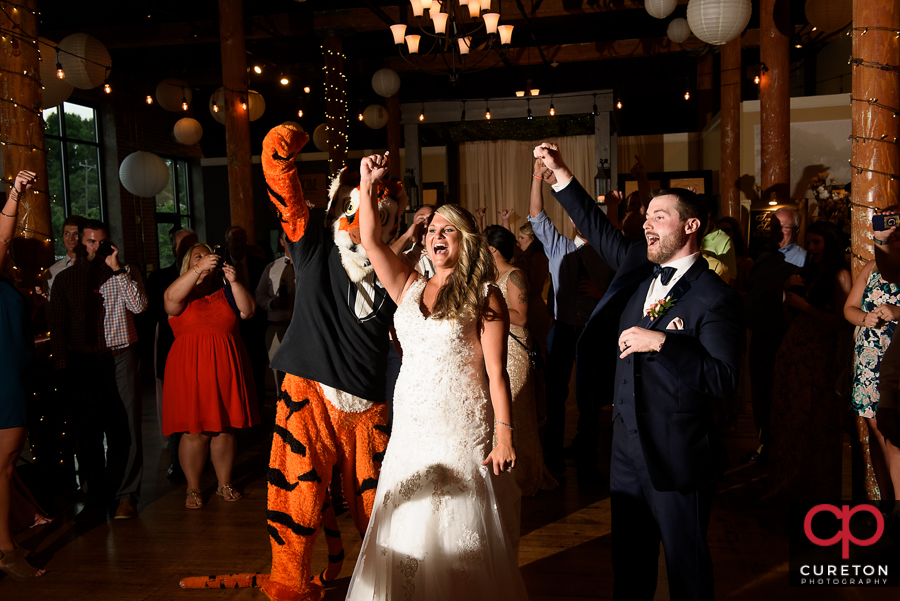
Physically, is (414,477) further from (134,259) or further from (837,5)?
(134,259)

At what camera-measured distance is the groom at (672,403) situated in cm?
193

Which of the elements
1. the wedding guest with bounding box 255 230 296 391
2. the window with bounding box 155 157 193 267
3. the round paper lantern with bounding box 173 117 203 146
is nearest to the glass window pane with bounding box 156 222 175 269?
the window with bounding box 155 157 193 267

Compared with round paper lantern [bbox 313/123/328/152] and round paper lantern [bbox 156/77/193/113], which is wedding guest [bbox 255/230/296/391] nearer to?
round paper lantern [bbox 156/77/193/113]

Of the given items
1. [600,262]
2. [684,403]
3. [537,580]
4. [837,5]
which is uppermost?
[837,5]

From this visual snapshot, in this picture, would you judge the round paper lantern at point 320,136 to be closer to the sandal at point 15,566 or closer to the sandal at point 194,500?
the sandal at point 194,500

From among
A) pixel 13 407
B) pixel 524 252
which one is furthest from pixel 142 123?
pixel 13 407

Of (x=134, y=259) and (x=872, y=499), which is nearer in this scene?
(x=872, y=499)

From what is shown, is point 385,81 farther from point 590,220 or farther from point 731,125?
point 590,220

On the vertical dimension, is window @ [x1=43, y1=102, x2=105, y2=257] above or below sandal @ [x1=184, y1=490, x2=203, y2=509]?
above

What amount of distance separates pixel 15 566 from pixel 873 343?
4005 mm

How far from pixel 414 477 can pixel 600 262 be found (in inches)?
93.1

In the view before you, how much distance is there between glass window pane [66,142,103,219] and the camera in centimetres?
1202

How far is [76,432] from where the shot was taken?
364 centimetres

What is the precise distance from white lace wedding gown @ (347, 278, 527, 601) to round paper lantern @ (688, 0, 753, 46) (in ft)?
15.5
